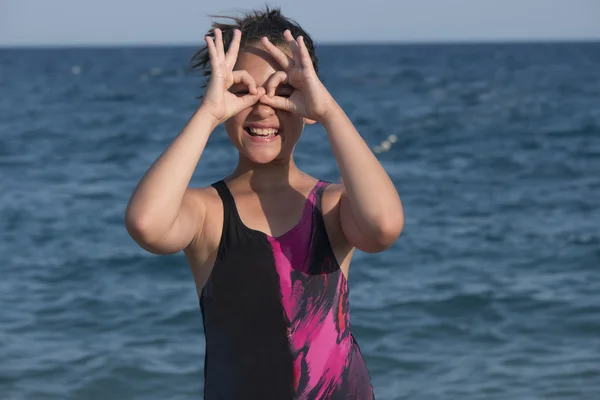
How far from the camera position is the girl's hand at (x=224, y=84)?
8.14 ft

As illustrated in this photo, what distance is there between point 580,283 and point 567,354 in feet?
7.37

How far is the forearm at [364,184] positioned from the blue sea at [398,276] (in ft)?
15.2

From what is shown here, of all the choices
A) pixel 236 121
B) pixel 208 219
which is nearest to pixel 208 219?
pixel 208 219

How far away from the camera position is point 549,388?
6801 mm

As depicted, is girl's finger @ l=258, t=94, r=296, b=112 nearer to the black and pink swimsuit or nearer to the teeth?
the teeth

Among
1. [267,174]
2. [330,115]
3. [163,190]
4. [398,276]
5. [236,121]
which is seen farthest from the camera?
[398,276]

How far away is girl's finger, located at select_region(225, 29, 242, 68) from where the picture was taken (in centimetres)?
255

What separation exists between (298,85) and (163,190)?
0.47 metres

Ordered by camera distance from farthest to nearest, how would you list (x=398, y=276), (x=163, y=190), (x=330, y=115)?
(x=398, y=276), (x=330, y=115), (x=163, y=190)

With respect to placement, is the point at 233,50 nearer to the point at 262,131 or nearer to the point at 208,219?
the point at 262,131

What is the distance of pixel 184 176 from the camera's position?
2.41 m

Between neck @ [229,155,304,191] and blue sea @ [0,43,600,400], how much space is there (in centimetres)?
448

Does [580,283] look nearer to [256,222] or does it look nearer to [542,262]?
[542,262]

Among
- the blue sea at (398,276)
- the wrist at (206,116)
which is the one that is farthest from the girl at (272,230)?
the blue sea at (398,276)
